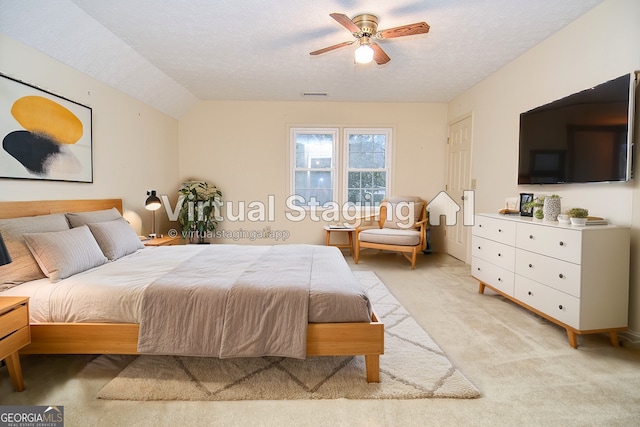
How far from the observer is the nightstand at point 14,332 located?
1.57 meters

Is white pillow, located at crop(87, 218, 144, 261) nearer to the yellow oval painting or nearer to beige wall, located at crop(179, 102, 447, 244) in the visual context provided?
the yellow oval painting

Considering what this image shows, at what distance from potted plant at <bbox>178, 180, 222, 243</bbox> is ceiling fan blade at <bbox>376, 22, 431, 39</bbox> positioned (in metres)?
3.45

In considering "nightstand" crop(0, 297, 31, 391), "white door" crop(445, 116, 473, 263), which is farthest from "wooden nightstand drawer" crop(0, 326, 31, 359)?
"white door" crop(445, 116, 473, 263)

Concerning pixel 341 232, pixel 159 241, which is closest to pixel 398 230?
pixel 341 232

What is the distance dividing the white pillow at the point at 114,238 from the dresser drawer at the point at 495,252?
11.1ft

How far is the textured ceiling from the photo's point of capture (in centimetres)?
248

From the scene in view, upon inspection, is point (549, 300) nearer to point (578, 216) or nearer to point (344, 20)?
point (578, 216)

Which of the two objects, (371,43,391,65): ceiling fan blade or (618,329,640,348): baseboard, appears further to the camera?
(371,43,391,65): ceiling fan blade

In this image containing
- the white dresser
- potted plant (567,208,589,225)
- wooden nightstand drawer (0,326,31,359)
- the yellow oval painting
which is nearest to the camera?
wooden nightstand drawer (0,326,31,359)

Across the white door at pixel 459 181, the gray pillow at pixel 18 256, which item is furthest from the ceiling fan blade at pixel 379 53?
the gray pillow at pixel 18 256

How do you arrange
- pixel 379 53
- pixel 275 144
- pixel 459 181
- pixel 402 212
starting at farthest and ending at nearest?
pixel 275 144
pixel 402 212
pixel 459 181
pixel 379 53

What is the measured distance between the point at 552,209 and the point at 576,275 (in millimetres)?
667

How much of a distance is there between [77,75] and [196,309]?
2671 mm

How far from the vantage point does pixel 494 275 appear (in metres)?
3.09
